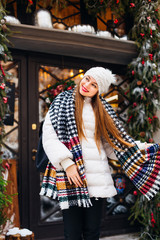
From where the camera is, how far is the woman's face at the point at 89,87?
2.03 meters

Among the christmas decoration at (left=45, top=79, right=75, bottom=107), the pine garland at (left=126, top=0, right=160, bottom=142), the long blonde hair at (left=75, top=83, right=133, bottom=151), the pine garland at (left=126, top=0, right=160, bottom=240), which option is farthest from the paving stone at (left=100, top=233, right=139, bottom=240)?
the long blonde hair at (left=75, top=83, right=133, bottom=151)

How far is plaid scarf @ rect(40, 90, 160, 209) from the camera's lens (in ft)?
5.96

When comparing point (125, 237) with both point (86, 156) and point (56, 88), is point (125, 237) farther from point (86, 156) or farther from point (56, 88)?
point (86, 156)

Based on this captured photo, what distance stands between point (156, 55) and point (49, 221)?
2.80 m

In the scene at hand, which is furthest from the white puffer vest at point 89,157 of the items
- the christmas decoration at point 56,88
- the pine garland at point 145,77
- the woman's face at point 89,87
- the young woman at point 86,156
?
the pine garland at point 145,77

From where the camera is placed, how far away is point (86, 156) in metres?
1.90

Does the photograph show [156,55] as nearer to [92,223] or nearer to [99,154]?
[99,154]

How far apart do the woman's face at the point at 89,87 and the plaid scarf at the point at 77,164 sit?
3.7 inches

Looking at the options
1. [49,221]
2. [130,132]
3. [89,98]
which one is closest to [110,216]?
[49,221]

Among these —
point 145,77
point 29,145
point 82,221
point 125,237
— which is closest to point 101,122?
point 82,221

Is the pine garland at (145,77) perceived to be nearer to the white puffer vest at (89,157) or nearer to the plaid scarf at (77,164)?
the plaid scarf at (77,164)

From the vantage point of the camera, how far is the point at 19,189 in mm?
3580

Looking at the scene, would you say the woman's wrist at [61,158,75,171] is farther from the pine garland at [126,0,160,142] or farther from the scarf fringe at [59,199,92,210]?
the pine garland at [126,0,160,142]

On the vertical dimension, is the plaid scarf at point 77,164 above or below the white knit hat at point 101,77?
below
